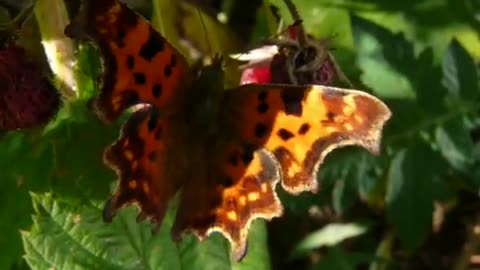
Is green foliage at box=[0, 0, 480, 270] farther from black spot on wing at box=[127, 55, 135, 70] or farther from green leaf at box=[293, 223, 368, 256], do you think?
black spot on wing at box=[127, 55, 135, 70]

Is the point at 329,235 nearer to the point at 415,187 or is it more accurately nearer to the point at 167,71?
the point at 415,187

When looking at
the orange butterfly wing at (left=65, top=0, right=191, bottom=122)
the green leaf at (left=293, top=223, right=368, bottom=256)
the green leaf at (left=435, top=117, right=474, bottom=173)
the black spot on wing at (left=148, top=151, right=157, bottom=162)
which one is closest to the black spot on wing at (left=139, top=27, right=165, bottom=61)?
the orange butterfly wing at (left=65, top=0, right=191, bottom=122)

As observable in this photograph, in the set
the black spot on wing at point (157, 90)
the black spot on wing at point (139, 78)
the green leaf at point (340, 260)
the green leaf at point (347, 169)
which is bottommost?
the green leaf at point (340, 260)

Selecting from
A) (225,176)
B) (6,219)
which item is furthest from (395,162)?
(6,219)

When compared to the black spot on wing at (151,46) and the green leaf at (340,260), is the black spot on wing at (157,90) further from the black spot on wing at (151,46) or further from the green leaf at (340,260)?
the green leaf at (340,260)

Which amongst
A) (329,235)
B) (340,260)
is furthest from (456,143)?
(329,235)

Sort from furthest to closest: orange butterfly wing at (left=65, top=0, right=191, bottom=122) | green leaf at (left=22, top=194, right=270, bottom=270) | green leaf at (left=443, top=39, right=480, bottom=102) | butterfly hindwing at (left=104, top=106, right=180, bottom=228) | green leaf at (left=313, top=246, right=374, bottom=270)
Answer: green leaf at (left=313, top=246, right=374, bottom=270), green leaf at (left=443, top=39, right=480, bottom=102), green leaf at (left=22, top=194, right=270, bottom=270), butterfly hindwing at (left=104, top=106, right=180, bottom=228), orange butterfly wing at (left=65, top=0, right=191, bottom=122)

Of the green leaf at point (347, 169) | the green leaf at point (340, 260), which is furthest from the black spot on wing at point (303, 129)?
the green leaf at point (340, 260)
